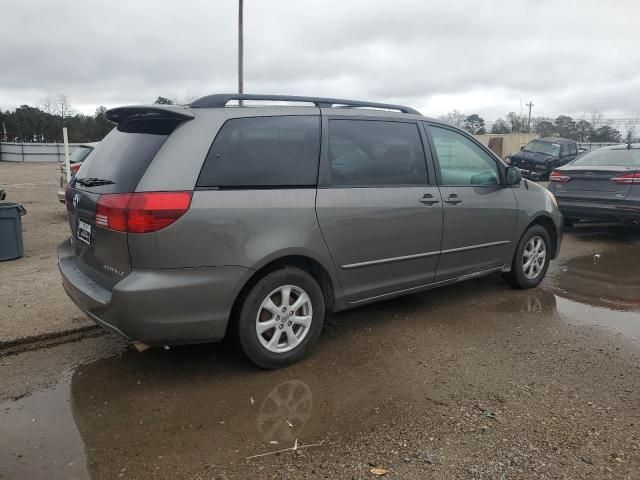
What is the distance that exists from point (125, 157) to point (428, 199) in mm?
2330

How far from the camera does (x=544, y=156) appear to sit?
69.6ft

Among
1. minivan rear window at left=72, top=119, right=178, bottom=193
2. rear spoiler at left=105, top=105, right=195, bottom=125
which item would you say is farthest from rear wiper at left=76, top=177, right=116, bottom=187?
rear spoiler at left=105, top=105, right=195, bottom=125

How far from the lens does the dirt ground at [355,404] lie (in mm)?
2607

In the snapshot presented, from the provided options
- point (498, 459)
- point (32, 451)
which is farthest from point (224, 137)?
point (498, 459)

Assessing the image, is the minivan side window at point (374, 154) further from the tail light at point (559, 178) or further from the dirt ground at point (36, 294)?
the tail light at point (559, 178)

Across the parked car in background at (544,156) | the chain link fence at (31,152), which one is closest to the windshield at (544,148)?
the parked car in background at (544,156)

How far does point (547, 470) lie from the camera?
2.55 meters

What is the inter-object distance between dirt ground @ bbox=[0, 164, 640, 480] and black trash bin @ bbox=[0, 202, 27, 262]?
1.82 m

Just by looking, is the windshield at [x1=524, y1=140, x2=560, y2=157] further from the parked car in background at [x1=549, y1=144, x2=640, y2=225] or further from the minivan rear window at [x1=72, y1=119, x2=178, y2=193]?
the minivan rear window at [x1=72, y1=119, x2=178, y2=193]

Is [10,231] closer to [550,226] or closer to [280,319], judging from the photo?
[280,319]

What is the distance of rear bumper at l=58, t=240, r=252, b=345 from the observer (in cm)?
302

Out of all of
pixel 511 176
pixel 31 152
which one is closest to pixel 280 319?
pixel 511 176

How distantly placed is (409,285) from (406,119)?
1.38 metres

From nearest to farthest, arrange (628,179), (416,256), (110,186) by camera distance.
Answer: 1. (110,186)
2. (416,256)
3. (628,179)
